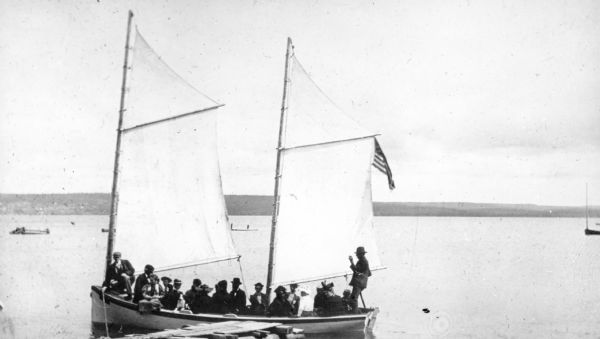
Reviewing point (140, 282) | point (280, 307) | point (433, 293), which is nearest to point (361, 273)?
point (280, 307)

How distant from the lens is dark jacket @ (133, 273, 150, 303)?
1988 cm

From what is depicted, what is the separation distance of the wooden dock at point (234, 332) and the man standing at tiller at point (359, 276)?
10.3ft

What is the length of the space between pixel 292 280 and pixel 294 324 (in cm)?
233

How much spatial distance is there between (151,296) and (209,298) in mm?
1791

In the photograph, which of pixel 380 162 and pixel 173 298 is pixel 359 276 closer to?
pixel 380 162

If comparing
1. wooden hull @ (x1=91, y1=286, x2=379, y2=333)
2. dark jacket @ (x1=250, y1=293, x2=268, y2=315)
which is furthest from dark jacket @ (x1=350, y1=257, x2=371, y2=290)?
dark jacket @ (x1=250, y1=293, x2=268, y2=315)

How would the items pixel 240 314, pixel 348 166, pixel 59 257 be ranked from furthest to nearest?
pixel 59 257
pixel 348 166
pixel 240 314

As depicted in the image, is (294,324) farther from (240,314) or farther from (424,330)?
(424,330)

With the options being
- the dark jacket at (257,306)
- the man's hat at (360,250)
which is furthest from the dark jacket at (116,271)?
the man's hat at (360,250)

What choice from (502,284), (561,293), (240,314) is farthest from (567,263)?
(240,314)

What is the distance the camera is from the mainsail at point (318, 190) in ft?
71.5

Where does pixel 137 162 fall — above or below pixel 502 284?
above

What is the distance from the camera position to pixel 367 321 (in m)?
20.9

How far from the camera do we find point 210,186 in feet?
72.6
